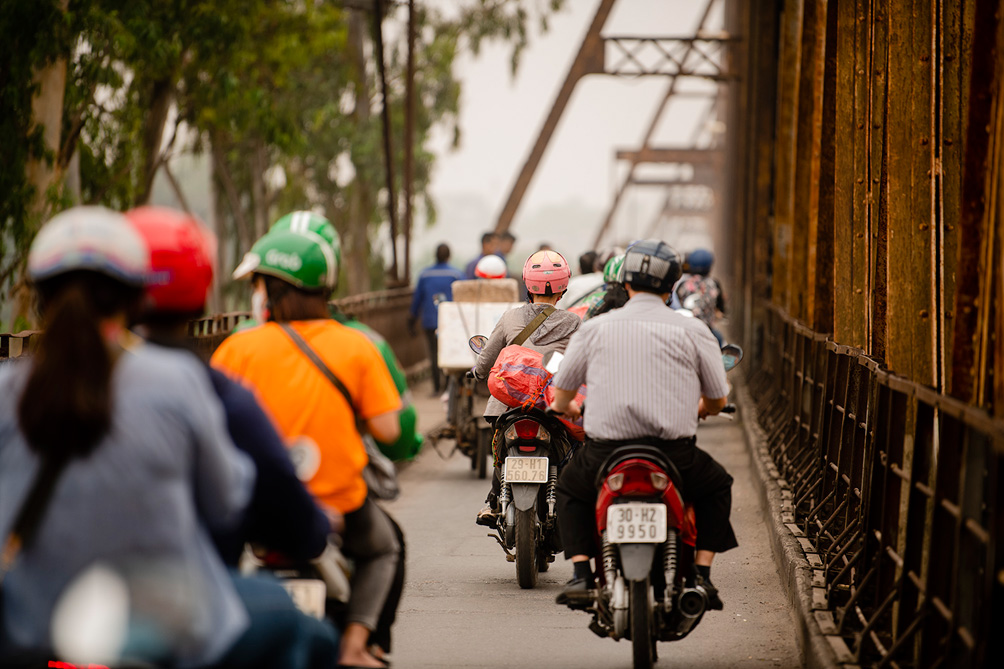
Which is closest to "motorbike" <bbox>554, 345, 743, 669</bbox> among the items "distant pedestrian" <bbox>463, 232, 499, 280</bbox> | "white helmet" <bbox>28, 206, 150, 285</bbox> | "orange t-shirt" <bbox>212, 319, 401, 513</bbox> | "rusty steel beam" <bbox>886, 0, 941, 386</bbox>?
"rusty steel beam" <bbox>886, 0, 941, 386</bbox>

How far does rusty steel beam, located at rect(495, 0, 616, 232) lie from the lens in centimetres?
2466

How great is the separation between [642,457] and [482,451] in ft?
22.7

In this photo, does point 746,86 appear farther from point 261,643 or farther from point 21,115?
point 261,643

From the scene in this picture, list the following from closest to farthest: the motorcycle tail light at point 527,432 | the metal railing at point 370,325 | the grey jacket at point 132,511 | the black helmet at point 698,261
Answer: the grey jacket at point 132,511 < the motorcycle tail light at point 527,432 < the metal railing at point 370,325 < the black helmet at point 698,261

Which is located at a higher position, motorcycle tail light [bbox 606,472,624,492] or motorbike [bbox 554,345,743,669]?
motorcycle tail light [bbox 606,472,624,492]

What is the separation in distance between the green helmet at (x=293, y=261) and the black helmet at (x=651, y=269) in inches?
69.1

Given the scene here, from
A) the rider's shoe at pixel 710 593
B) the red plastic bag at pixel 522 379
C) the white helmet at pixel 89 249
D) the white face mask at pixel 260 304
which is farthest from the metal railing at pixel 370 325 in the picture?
the white helmet at pixel 89 249

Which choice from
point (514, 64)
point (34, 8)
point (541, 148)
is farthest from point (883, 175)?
point (514, 64)

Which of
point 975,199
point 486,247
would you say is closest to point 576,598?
point 975,199

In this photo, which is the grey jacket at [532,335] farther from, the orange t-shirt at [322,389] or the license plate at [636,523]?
the orange t-shirt at [322,389]

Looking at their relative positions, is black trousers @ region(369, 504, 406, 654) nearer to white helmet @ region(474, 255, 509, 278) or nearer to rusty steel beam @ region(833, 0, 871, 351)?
rusty steel beam @ region(833, 0, 871, 351)

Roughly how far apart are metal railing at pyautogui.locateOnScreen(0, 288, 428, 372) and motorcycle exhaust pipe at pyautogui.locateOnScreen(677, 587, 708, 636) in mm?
4073

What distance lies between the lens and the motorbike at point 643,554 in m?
5.39

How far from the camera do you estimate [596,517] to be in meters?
5.68
